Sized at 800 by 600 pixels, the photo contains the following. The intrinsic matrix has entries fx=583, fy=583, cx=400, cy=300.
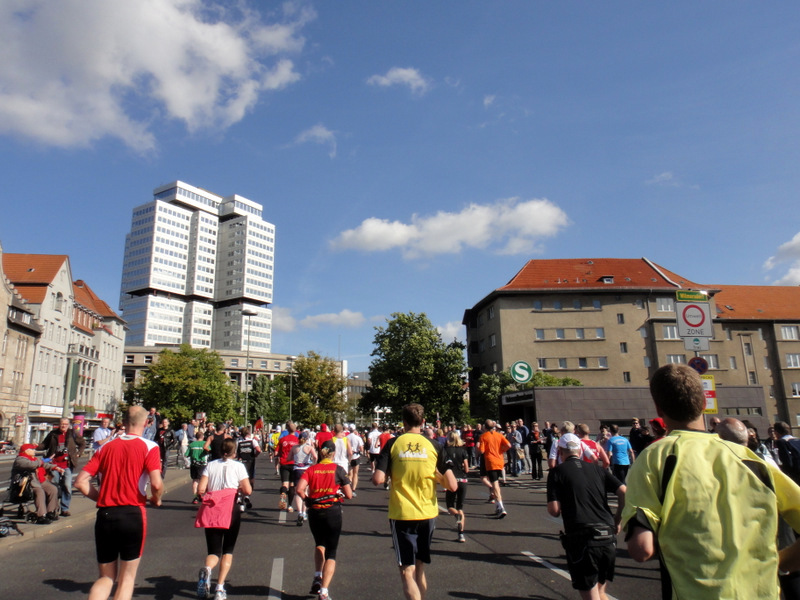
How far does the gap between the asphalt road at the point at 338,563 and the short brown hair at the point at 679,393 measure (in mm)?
4481

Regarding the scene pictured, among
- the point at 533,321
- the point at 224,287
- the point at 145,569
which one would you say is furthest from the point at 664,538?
the point at 224,287

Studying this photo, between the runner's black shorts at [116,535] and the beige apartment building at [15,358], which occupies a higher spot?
the beige apartment building at [15,358]

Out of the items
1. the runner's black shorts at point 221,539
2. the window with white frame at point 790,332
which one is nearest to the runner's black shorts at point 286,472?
the runner's black shorts at point 221,539

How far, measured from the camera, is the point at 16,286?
60938mm

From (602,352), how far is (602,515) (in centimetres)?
5489

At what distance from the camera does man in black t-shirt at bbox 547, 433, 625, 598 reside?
5.09 metres

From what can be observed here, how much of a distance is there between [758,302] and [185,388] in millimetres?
65368

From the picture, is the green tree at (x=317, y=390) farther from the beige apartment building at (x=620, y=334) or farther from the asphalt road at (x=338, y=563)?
the asphalt road at (x=338, y=563)

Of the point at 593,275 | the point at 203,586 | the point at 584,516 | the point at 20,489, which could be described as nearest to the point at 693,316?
the point at 584,516

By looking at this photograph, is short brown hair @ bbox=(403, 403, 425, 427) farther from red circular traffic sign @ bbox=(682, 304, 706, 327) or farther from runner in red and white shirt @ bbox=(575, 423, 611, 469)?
red circular traffic sign @ bbox=(682, 304, 706, 327)

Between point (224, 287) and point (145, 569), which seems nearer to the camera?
point (145, 569)

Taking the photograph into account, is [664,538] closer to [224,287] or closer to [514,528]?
[514,528]

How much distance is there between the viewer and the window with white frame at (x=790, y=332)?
61125 mm

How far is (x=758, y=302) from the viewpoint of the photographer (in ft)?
214
